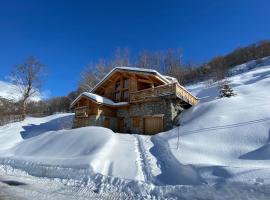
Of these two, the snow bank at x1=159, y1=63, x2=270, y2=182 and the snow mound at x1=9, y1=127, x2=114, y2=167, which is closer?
the snow bank at x1=159, y1=63, x2=270, y2=182

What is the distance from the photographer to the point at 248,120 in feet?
39.0

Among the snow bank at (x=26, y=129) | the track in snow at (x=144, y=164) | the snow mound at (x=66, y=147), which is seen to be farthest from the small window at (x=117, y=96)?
the track in snow at (x=144, y=164)

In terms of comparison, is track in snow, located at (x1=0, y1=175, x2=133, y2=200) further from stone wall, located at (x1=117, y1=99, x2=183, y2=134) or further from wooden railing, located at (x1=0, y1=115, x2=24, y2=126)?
wooden railing, located at (x1=0, y1=115, x2=24, y2=126)

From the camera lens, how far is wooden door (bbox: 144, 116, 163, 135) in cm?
1785

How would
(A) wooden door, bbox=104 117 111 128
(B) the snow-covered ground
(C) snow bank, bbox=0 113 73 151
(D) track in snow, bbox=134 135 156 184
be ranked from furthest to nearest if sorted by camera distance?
(A) wooden door, bbox=104 117 111 128, (C) snow bank, bbox=0 113 73 151, (D) track in snow, bbox=134 135 156 184, (B) the snow-covered ground

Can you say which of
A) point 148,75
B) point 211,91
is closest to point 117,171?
point 148,75

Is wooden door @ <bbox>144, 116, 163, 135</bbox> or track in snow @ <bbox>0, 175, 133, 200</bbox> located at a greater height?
wooden door @ <bbox>144, 116, 163, 135</bbox>

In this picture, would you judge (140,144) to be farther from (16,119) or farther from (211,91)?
(16,119)

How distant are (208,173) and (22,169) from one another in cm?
932

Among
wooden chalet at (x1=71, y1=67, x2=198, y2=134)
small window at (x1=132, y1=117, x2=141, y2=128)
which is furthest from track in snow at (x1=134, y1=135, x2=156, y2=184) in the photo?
small window at (x1=132, y1=117, x2=141, y2=128)

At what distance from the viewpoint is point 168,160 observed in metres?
9.80

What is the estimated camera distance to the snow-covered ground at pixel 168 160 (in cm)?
707

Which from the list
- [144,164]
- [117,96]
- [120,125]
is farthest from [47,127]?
[144,164]

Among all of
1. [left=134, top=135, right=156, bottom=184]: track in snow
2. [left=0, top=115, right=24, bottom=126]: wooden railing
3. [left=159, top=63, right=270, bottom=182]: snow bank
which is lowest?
[left=134, top=135, right=156, bottom=184]: track in snow
